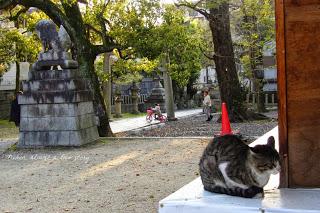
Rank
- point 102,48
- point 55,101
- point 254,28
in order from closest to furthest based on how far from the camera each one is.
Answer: point 55,101 < point 102,48 < point 254,28

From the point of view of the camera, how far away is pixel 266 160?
2.93 metres

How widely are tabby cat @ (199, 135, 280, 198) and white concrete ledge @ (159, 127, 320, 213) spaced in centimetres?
8

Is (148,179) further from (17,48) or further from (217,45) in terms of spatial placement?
(17,48)

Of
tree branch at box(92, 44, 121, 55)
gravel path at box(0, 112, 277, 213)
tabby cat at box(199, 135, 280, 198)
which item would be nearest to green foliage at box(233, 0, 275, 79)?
tree branch at box(92, 44, 121, 55)

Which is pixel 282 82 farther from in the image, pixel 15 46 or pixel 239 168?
pixel 15 46

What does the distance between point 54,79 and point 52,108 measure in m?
0.74

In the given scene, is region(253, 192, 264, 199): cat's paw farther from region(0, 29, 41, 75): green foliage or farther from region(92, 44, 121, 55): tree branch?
region(0, 29, 41, 75): green foliage

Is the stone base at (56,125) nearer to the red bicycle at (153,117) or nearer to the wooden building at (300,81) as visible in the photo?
the wooden building at (300,81)

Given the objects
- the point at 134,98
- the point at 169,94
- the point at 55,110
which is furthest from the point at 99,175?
the point at 134,98

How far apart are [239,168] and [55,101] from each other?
917 cm

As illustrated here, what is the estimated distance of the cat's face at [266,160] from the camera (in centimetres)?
293

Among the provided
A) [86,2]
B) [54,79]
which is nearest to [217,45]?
[86,2]

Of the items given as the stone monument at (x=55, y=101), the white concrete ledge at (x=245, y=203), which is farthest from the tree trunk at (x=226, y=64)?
the white concrete ledge at (x=245, y=203)

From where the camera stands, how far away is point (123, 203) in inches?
232
